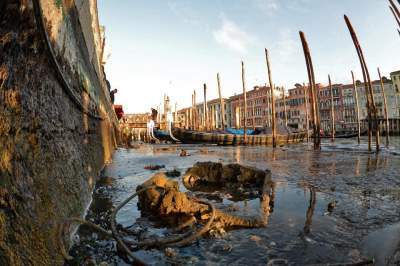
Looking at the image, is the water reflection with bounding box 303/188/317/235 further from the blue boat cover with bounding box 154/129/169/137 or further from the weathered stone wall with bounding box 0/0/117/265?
the blue boat cover with bounding box 154/129/169/137

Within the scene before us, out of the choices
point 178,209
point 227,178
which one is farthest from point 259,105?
point 178,209

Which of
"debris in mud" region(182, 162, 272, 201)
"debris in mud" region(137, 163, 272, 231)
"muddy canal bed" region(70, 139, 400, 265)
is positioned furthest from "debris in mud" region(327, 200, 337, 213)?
"debris in mud" region(182, 162, 272, 201)

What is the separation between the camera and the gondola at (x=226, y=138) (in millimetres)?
28859

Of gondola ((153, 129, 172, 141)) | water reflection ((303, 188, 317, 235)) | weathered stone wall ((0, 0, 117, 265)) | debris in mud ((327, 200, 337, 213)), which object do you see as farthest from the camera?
gondola ((153, 129, 172, 141))

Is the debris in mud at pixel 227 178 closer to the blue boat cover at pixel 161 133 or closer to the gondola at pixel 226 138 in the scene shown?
the gondola at pixel 226 138

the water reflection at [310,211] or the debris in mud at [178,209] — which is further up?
the debris in mud at [178,209]

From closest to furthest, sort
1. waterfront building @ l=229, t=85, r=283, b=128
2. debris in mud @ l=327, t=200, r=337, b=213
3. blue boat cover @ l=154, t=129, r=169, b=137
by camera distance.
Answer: debris in mud @ l=327, t=200, r=337, b=213 < blue boat cover @ l=154, t=129, r=169, b=137 < waterfront building @ l=229, t=85, r=283, b=128

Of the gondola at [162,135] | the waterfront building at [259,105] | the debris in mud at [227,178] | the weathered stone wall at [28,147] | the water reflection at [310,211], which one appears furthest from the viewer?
the waterfront building at [259,105]

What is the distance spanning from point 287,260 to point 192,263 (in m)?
0.89

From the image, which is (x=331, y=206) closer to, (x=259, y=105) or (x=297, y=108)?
(x=297, y=108)

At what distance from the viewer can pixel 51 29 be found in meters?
2.85

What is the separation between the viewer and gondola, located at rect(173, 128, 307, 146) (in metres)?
28.9

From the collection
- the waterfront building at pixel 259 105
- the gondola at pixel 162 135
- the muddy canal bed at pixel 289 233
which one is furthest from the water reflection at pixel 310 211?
the waterfront building at pixel 259 105

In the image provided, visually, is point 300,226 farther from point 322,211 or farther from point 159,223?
point 159,223
